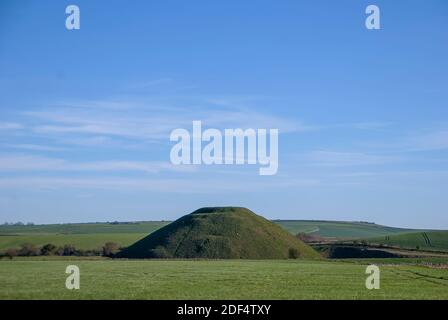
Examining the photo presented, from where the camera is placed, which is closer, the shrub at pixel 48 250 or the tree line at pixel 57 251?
the tree line at pixel 57 251

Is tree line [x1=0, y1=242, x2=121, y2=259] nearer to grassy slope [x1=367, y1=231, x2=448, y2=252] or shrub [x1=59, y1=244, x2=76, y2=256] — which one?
shrub [x1=59, y1=244, x2=76, y2=256]

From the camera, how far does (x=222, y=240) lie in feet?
440

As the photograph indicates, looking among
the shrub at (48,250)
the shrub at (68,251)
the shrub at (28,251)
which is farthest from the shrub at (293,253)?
the shrub at (28,251)

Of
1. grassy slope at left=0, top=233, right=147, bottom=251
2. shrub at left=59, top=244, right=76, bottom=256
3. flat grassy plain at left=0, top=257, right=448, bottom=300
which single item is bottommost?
shrub at left=59, top=244, right=76, bottom=256

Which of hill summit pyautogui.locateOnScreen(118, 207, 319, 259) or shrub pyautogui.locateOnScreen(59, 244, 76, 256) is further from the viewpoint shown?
shrub pyautogui.locateOnScreen(59, 244, 76, 256)

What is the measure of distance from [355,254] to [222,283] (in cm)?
9926

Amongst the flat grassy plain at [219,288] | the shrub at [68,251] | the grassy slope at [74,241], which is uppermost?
the flat grassy plain at [219,288]

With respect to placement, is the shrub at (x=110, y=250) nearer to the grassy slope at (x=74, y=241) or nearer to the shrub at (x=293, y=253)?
the grassy slope at (x=74, y=241)

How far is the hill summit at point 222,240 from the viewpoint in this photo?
130 meters

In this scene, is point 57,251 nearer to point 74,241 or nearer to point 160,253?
point 160,253

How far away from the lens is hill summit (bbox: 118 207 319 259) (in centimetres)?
12950

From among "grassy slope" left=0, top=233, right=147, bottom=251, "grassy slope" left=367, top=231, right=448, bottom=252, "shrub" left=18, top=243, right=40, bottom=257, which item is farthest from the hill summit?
"grassy slope" left=367, top=231, right=448, bottom=252

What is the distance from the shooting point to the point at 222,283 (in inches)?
2044
